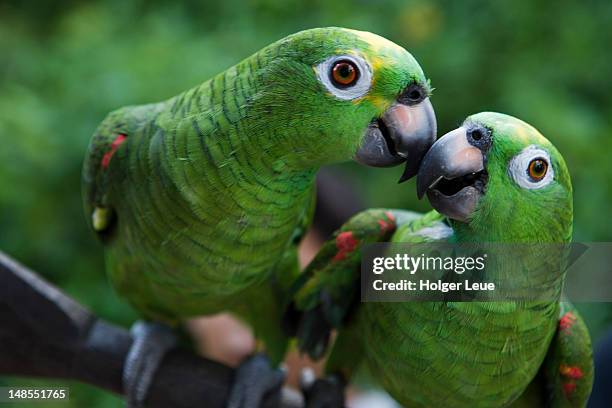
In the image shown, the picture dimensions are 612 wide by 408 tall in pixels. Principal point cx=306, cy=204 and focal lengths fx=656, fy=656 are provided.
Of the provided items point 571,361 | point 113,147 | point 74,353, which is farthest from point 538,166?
point 74,353

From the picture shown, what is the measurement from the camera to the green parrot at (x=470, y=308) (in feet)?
2.44

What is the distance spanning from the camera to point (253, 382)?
1.08 m

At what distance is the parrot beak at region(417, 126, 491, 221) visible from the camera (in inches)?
28.9

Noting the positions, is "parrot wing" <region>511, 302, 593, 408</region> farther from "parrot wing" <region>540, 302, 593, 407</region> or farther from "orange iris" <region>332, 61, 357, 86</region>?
"orange iris" <region>332, 61, 357, 86</region>

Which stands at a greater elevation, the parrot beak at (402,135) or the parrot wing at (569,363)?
the parrot beak at (402,135)

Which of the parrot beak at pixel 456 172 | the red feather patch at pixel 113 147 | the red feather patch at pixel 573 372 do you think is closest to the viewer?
the parrot beak at pixel 456 172

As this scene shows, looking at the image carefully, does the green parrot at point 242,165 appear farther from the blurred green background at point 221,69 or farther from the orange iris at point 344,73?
the blurred green background at point 221,69

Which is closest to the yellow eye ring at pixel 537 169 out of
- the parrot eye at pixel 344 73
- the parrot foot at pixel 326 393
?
the parrot eye at pixel 344 73

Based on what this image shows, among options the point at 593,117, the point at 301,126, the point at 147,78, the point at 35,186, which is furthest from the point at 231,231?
the point at 593,117

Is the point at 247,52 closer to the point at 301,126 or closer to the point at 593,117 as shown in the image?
the point at 593,117

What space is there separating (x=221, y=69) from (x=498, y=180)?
52.5 inches

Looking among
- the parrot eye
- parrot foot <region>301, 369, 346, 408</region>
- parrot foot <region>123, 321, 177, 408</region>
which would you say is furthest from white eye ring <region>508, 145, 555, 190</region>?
parrot foot <region>123, 321, 177, 408</region>

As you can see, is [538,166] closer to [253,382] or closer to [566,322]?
[566,322]

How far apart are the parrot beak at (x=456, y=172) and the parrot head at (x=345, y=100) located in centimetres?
4
